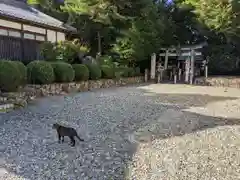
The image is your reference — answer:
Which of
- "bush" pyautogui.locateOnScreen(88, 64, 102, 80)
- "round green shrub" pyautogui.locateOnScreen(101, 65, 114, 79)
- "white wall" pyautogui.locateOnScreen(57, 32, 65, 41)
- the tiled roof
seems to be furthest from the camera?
"white wall" pyautogui.locateOnScreen(57, 32, 65, 41)

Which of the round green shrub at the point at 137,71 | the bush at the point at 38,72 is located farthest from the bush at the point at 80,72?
the round green shrub at the point at 137,71

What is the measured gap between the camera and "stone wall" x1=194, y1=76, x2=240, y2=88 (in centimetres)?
2172

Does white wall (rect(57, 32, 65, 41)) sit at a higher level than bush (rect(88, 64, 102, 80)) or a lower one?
higher

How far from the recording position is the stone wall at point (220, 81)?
21719 mm

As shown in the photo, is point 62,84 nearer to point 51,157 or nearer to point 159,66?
point 51,157

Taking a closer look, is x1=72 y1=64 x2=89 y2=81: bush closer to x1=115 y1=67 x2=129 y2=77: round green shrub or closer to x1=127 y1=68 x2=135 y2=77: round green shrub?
x1=115 y1=67 x2=129 y2=77: round green shrub

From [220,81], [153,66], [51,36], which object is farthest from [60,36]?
[220,81]

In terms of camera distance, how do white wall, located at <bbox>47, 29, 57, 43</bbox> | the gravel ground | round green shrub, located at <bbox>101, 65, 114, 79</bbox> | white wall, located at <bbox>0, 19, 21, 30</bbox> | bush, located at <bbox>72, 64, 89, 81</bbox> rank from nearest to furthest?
the gravel ground → white wall, located at <bbox>0, 19, 21, 30</bbox> → bush, located at <bbox>72, 64, 89, 81</bbox> → white wall, located at <bbox>47, 29, 57, 43</bbox> → round green shrub, located at <bbox>101, 65, 114, 79</bbox>

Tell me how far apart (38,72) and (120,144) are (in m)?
6.98

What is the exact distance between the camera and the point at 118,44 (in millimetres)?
21516

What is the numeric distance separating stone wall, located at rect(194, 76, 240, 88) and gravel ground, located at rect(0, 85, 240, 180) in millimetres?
11726

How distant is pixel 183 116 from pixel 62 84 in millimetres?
5995

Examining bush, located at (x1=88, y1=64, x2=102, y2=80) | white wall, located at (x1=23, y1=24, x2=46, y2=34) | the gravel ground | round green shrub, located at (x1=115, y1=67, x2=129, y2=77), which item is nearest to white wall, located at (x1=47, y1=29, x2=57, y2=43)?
white wall, located at (x1=23, y1=24, x2=46, y2=34)

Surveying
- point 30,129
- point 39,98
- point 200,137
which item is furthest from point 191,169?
point 39,98
